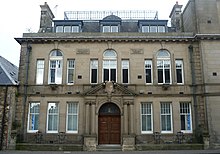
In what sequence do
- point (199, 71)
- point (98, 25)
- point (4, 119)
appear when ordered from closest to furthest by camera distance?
point (4, 119) < point (199, 71) < point (98, 25)

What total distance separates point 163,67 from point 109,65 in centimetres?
482

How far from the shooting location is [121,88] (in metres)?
19.2

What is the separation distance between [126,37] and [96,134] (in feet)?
28.8

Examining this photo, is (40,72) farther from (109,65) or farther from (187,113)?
(187,113)

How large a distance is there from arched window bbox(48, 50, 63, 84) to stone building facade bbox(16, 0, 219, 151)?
0.09 meters

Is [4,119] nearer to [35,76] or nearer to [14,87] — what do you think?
[14,87]

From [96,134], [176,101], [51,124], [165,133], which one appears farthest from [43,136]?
[176,101]

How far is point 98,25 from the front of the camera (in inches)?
959

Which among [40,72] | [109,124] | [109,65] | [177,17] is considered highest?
[177,17]

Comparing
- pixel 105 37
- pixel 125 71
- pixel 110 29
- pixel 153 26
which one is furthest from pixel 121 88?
pixel 153 26

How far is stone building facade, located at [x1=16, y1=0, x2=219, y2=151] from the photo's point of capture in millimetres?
18672

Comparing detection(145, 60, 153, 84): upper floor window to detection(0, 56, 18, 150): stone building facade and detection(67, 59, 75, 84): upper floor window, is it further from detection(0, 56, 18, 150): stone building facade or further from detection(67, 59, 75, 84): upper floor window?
detection(0, 56, 18, 150): stone building facade

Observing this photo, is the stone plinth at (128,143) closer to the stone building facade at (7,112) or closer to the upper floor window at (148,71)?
the upper floor window at (148,71)

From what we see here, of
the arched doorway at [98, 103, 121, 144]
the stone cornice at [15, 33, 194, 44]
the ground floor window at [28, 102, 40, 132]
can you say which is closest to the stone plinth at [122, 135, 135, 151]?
the arched doorway at [98, 103, 121, 144]
